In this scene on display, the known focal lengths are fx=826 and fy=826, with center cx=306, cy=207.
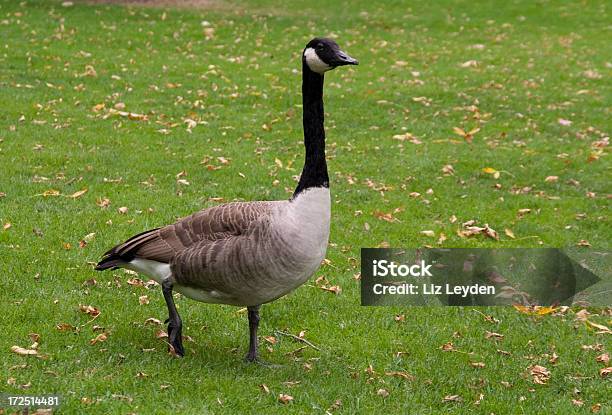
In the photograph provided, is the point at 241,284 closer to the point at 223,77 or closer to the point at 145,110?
the point at 145,110

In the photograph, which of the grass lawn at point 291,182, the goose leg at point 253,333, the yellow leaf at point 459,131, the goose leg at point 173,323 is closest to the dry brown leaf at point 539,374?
the grass lawn at point 291,182

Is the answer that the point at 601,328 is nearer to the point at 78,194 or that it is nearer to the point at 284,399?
the point at 284,399

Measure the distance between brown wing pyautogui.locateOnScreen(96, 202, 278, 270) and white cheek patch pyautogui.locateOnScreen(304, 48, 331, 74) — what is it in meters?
1.16

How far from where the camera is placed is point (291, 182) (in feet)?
41.0

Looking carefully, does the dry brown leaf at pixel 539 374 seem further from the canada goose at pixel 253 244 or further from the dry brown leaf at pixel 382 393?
the canada goose at pixel 253 244

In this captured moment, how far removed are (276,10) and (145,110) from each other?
1335cm

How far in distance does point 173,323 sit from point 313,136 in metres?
1.93

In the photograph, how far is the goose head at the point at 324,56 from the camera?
6371 mm

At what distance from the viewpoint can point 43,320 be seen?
24.7ft

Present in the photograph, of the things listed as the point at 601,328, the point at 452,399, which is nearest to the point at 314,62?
the point at 452,399

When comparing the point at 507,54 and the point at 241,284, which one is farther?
the point at 507,54

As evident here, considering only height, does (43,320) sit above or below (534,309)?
above

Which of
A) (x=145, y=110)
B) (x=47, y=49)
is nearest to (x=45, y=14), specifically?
(x=47, y=49)

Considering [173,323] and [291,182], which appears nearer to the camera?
[173,323]
